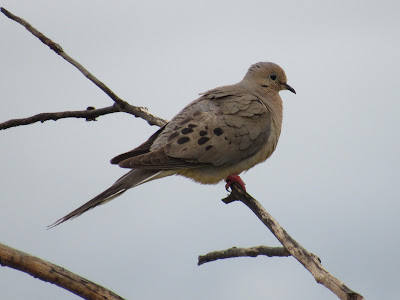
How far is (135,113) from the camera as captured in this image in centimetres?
634

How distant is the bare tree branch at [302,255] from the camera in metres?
3.88

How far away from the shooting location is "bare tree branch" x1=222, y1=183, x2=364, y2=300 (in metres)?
3.88

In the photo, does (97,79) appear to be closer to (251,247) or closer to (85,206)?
(85,206)

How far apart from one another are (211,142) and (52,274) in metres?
2.50

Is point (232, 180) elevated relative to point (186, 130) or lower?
lower

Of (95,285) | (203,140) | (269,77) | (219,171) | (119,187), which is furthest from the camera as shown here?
(269,77)

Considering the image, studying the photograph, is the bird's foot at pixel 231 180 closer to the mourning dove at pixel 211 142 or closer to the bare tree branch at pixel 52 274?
the mourning dove at pixel 211 142

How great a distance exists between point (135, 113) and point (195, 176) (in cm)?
81

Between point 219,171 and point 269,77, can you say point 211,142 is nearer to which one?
point 219,171

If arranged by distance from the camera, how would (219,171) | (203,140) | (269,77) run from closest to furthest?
(203,140) < (219,171) < (269,77)

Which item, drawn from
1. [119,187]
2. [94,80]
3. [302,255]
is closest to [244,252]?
[302,255]

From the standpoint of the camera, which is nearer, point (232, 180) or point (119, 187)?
point (119, 187)

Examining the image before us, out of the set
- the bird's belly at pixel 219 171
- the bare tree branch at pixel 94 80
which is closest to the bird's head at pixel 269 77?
the bird's belly at pixel 219 171

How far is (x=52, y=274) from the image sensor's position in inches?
143
